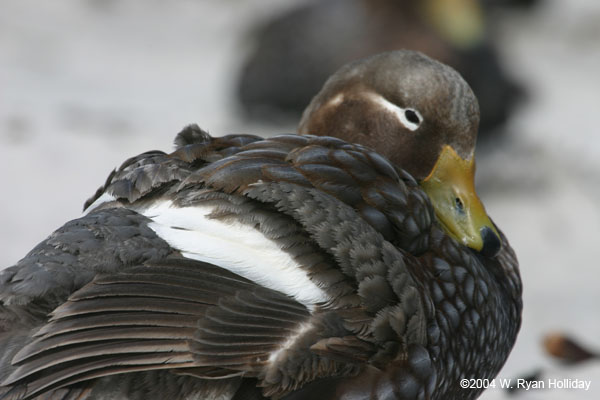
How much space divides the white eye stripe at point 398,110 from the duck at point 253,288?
44cm

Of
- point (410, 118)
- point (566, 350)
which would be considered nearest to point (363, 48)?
point (566, 350)

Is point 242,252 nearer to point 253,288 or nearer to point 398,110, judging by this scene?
point 253,288

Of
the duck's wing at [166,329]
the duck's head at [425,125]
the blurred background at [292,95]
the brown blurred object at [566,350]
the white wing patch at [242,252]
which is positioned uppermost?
the blurred background at [292,95]

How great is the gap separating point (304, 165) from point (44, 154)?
3530 mm

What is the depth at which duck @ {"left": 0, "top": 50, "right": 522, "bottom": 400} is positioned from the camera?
215cm

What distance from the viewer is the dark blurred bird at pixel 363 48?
21.7 feet

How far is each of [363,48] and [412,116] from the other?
3.54 meters

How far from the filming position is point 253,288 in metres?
2.30

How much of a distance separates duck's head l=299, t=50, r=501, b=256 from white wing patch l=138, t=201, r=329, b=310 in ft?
2.72

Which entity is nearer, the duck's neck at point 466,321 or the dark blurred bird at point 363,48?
the duck's neck at point 466,321

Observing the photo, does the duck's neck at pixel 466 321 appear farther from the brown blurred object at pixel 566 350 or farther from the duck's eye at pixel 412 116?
the brown blurred object at pixel 566 350

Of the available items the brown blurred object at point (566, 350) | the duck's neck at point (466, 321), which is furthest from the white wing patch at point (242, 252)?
the brown blurred object at point (566, 350)

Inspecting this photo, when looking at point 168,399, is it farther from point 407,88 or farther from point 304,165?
point 407,88

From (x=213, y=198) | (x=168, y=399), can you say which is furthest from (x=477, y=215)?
(x=168, y=399)
